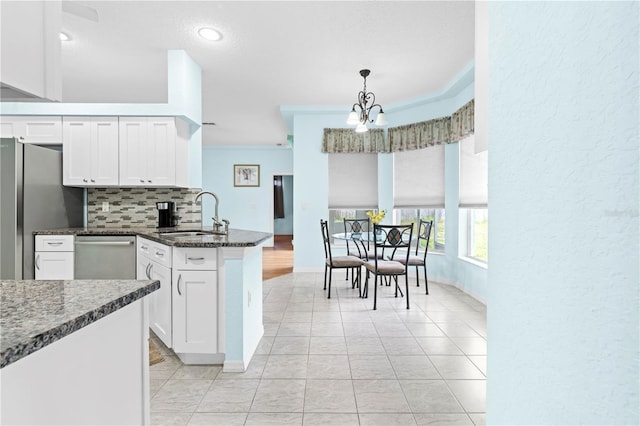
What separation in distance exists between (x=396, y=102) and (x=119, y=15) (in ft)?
12.2

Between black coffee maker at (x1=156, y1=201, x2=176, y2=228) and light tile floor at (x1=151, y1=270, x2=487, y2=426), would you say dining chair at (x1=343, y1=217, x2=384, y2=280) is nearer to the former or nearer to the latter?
light tile floor at (x1=151, y1=270, x2=487, y2=426)

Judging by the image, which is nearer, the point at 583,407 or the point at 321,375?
the point at 583,407

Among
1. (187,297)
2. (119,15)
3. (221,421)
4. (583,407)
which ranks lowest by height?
(221,421)

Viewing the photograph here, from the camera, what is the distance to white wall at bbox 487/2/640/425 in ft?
1.28

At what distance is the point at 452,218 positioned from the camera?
186 inches

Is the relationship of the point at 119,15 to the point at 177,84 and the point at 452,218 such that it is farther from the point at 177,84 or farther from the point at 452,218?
the point at 452,218

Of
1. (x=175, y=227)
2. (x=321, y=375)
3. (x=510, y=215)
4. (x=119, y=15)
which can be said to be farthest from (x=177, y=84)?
(x=510, y=215)

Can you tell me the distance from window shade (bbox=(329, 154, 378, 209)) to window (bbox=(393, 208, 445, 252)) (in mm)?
495

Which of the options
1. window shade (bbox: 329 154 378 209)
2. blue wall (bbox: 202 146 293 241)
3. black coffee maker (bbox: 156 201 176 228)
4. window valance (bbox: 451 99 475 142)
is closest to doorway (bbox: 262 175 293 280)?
blue wall (bbox: 202 146 293 241)

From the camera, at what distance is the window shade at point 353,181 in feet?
18.7

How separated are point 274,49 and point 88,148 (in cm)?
218

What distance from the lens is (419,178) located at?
5.22 meters

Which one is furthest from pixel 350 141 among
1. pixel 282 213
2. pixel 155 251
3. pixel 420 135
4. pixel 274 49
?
pixel 282 213

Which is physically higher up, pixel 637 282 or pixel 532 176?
pixel 532 176
